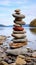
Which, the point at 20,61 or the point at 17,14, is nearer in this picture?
the point at 20,61

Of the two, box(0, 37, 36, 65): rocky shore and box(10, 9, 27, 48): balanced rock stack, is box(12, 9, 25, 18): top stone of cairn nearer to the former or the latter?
box(10, 9, 27, 48): balanced rock stack

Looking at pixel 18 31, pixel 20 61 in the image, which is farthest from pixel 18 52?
pixel 18 31

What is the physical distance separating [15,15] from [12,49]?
3.95 ft

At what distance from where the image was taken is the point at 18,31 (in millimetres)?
8094

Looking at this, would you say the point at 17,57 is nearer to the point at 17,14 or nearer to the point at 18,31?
the point at 18,31

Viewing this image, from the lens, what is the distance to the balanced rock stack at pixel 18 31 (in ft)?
26.1

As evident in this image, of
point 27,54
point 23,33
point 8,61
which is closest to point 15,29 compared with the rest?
point 23,33

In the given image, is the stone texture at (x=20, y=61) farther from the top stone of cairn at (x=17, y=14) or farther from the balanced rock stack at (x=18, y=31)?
the top stone of cairn at (x=17, y=14)

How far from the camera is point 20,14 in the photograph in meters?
7.98

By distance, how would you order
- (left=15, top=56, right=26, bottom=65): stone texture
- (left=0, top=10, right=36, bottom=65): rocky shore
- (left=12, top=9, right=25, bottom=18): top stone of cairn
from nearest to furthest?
(left=15, top=56, right=26, bottom=65): stone texture
(left=0, top=10, right=36, bottom=65): rocky shore
(left=12, top=9, right=25, bottom=18): top stone of cairn

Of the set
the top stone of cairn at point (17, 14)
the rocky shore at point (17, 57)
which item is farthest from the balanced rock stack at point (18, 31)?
the rocky shore at point (17, 57)

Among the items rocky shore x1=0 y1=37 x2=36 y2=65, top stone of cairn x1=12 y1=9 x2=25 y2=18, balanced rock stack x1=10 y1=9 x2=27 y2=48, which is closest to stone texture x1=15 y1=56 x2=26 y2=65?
rocky shore x1=0 y1=37 x2=36 y2=65

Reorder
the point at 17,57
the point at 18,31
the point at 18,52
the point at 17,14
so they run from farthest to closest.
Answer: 1. the point at 18,31
2. the point at 17,14
3. the point at 18,52
4. the point at 17,57

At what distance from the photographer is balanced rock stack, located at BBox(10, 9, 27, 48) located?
795cm
